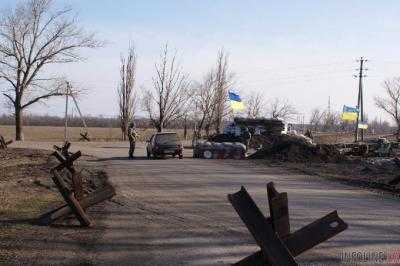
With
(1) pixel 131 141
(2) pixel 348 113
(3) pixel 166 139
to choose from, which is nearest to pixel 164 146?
(3) pixel 166 139

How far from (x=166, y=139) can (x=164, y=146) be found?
0.64 meters

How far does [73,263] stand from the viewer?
7078mm

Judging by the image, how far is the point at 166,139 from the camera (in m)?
33.1

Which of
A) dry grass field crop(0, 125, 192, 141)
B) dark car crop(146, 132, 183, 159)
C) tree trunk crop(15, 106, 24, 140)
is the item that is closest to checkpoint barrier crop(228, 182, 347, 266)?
dark car crop(146, 132, 183, 159)

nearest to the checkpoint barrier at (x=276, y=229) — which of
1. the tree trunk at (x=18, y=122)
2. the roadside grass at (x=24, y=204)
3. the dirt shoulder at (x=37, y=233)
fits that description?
the dirt shoulder at (x=37, y=233)

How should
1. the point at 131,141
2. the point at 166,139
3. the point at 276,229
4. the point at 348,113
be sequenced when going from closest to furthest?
the point at 276,229 < the point at 131,141 < the point at 166,139 < the point at 348,113

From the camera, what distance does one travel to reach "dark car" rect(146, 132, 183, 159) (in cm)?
3256

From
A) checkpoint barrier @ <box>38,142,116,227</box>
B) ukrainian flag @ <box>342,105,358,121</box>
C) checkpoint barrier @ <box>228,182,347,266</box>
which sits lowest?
checkpoint barrier @ <box>38,142,116,227</box>

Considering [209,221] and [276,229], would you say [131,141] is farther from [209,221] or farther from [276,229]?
[276,229]

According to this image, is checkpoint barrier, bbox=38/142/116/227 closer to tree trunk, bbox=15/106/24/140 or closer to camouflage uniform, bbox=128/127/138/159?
camouflage uniform, bbox=128/127/138/159

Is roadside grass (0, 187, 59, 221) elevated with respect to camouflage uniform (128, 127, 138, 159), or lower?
lower

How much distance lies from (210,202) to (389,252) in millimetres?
5547

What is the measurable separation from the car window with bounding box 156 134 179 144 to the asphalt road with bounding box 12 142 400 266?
13.7 metres

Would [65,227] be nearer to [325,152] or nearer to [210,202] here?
[210,202]
